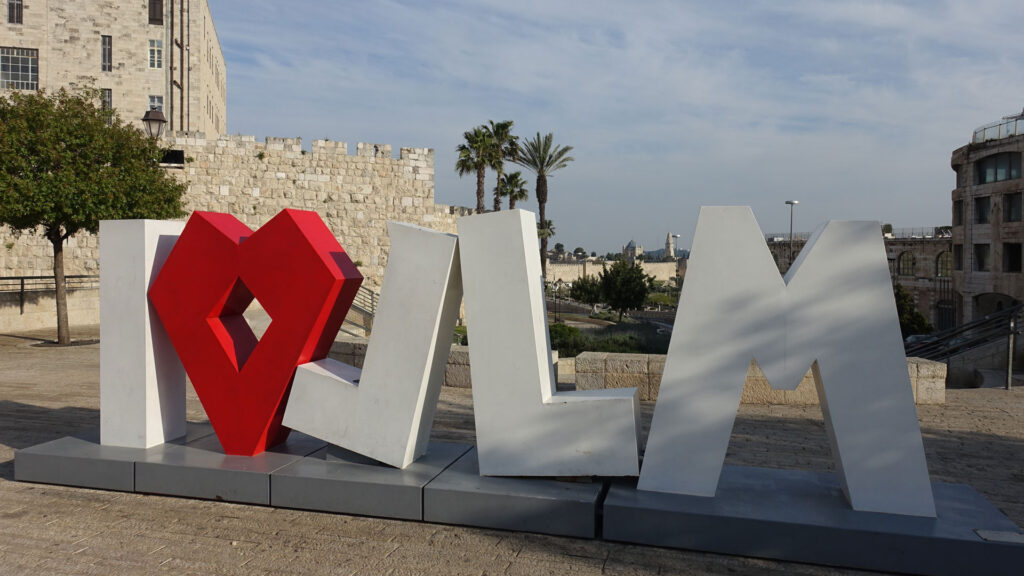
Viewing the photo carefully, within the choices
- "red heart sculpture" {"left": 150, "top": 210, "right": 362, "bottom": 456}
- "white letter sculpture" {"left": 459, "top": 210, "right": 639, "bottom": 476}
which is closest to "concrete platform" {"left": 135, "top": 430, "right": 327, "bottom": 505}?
"red heart sculpture" {"left": 150, "top": 210, "right": 362, "bottom": 456}

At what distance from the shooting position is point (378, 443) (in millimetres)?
5473

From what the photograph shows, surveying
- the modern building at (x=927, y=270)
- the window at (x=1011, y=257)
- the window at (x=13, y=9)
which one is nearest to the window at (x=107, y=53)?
the window at (x=13, y=9)

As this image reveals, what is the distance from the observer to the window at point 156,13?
30000 millimetres

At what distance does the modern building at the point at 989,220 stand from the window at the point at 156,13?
42730mm

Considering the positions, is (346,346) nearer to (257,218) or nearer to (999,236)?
(257,218)

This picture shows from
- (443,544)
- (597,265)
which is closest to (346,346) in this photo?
(443,544)

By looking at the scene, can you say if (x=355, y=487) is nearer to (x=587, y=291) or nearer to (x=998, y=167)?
(x=587, y=291)

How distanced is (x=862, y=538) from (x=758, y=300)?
5.43ft

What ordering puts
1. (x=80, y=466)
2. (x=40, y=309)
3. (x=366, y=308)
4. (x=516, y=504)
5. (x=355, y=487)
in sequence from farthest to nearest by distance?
(x=366, y=308), (x=40, y=309), (x=80, y=466), (x=355, y=487), (x=516, y=504)

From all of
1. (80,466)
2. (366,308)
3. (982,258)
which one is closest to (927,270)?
(982,258)

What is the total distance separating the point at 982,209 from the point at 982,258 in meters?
2.85

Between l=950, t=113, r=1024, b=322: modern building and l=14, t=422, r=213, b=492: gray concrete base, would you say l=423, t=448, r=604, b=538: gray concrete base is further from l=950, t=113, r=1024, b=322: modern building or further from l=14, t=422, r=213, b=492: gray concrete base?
l=950, t=113, r=1024, b=322: modern building

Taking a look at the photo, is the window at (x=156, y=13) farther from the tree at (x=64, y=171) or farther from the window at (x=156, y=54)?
the tree at (x=64, y=171)

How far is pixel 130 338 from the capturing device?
19.9ft
